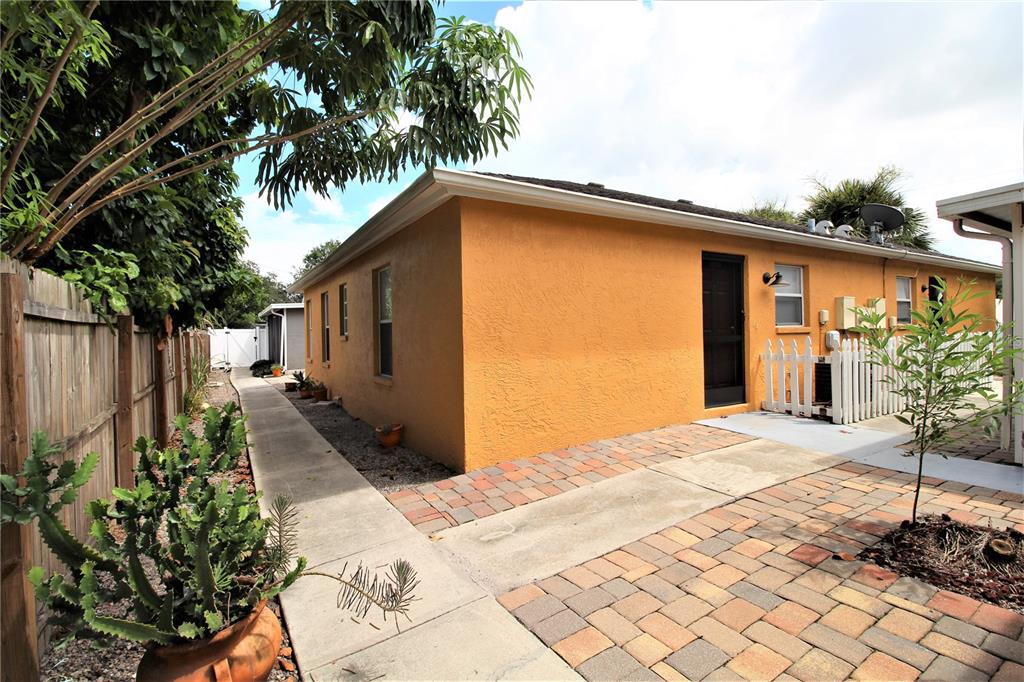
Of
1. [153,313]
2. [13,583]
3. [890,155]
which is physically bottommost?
[13,583]

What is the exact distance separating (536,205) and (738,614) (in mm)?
4142

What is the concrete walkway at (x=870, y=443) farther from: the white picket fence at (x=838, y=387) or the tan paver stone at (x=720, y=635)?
the tan paver stone at (x=720, y=635)

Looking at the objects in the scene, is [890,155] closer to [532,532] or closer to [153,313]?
[532,532]

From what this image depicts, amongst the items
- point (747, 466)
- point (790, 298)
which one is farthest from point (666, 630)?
point (790, 298)

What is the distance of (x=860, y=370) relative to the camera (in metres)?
6.51

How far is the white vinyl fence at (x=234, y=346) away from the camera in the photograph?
76.0ft

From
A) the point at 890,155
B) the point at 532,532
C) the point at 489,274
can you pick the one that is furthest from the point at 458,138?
the point at 890,155

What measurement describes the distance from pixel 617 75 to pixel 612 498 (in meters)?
5.88

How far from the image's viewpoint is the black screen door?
22.6 ft

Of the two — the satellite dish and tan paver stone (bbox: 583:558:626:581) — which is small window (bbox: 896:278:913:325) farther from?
tan paver stone (bbox: 583:558:626:581)

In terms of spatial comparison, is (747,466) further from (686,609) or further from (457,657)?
(457,657)

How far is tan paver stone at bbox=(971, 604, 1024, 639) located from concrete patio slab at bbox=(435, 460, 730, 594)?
1599 mm

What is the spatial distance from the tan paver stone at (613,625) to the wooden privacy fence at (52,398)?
241 cm

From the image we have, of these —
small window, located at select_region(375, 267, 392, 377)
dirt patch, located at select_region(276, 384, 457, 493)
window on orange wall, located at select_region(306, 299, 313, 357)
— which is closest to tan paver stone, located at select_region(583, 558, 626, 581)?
dirt patch, located at select_region(276, 384, 457, 493)
